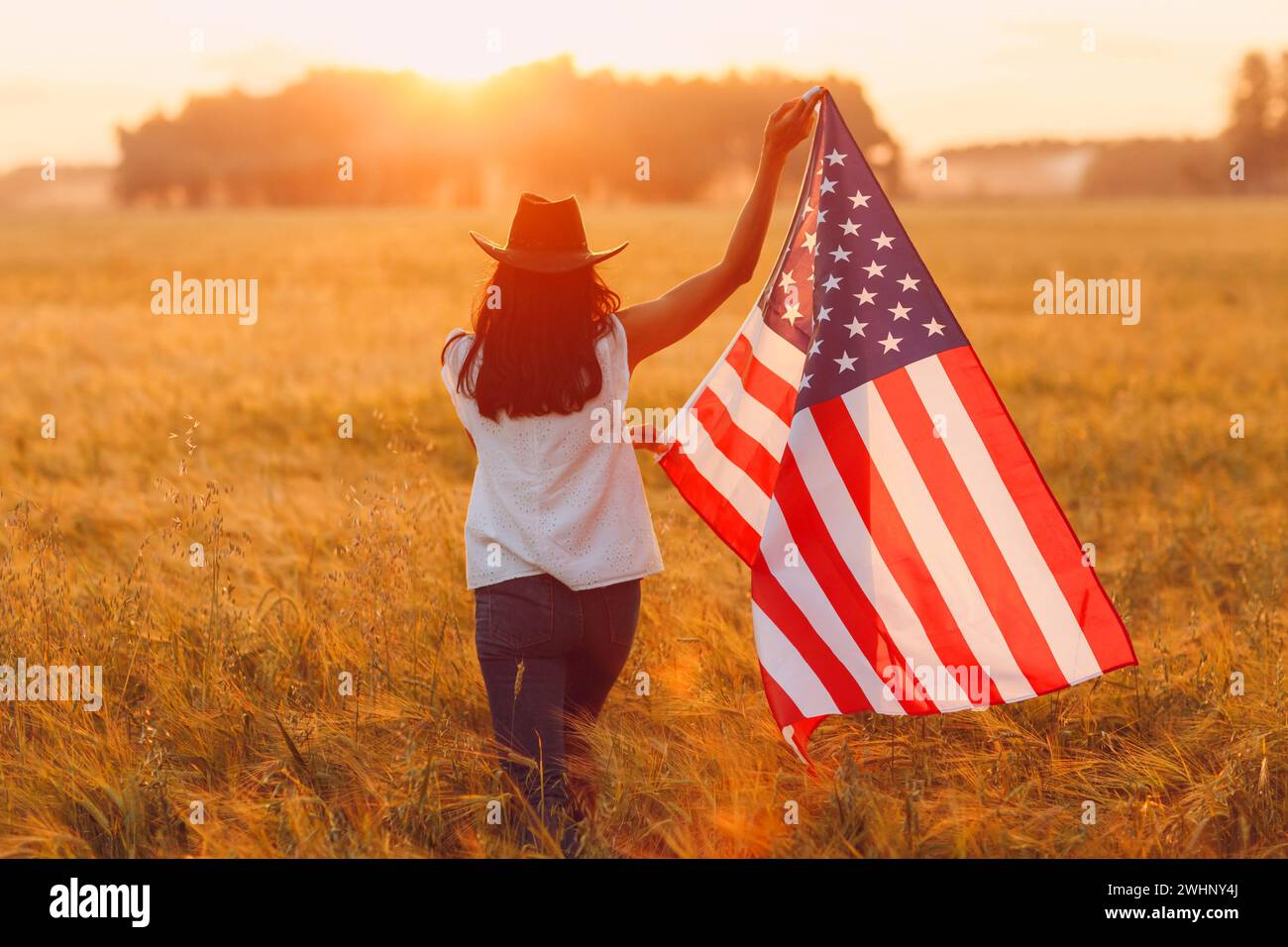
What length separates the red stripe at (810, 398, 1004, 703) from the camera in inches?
161

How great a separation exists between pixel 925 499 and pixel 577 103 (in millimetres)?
97579

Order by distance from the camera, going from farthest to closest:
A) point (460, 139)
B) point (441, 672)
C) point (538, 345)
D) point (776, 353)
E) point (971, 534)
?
point (460, 139) → point (441, 672) → point (776, 353) → point (971, 534) → point (538, 345)

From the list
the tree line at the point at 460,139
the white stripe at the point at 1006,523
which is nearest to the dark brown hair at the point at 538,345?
the white stripe at the point at 1006,523

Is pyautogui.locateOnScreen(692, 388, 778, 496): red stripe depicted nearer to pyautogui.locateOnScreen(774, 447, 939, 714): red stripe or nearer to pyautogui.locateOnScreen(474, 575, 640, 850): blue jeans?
pyautogui.locateOnScreen(774, 447, 939, 714): red stripe

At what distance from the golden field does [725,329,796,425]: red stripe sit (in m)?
0.92

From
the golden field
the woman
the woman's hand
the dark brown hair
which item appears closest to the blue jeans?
the woman

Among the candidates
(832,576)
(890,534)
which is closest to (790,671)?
(832,576)

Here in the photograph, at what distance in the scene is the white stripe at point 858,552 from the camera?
405cm

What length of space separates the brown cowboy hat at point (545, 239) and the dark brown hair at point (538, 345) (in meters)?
0.04

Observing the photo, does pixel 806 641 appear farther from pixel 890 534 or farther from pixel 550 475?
pixel 550 475

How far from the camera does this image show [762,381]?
4.48m

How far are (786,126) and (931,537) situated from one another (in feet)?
4.54

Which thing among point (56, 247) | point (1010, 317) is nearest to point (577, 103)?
point (56, 247)

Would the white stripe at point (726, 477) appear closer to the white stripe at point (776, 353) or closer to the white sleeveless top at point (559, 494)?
the white stripe at point (776, 353)
